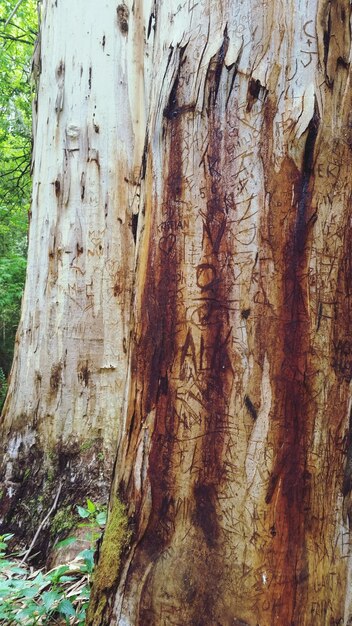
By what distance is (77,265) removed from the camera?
10.3 ft

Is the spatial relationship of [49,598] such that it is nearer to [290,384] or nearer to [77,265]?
[290,384]

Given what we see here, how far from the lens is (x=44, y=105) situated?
3.49 meters

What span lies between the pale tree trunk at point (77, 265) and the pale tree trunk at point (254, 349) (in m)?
1.49

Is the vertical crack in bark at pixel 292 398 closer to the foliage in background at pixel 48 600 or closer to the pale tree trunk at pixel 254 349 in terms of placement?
the pale tree trunk at pixel 254 349

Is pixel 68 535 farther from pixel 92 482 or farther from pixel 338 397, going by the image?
pixel 338 397

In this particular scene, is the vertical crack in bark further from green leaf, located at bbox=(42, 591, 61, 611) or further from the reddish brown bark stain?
green leaf, located at bbox=(42, 591, 61, 611)

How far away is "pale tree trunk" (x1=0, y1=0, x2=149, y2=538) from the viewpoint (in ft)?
9.64

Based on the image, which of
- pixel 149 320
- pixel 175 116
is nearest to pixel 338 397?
pixel 149 320

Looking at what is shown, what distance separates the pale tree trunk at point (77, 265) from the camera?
9.64 feet

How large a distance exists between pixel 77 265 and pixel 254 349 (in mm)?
1975

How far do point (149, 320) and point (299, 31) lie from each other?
0.94m

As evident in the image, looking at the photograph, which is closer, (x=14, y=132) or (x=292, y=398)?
(x=292, y=398)

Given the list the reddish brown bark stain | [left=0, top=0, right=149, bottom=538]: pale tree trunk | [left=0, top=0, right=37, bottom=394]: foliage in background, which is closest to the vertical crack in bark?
the reddish brown bark stain

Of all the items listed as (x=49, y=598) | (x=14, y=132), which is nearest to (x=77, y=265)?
(x=49, y=598)
